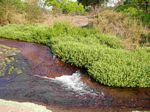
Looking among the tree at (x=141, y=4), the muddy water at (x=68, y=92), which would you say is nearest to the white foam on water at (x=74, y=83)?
the muddy water at (x=68, y=92)

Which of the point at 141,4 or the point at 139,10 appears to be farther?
the point at 141,4

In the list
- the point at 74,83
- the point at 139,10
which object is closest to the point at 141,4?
the point at 139,10

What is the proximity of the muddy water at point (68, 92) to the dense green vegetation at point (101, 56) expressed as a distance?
0.32 m

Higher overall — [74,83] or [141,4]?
[141,4]

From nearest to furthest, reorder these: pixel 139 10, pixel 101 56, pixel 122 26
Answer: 1. pixel 101 56
2. pixel 122 26
3. pixel 139 10

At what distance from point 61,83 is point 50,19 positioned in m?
10.4

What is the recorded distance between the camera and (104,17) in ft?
55.3

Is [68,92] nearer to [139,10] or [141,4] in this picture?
[139,10]

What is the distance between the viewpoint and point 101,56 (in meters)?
11.3

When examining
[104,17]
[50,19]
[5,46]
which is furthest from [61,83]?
[50,19]

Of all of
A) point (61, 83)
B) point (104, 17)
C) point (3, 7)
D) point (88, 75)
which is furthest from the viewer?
point (3, 7)

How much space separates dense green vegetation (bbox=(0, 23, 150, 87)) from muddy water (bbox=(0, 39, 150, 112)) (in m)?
0.32

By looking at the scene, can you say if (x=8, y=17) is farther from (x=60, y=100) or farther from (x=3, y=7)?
(x=60, y=100)

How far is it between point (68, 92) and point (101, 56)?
2470 mm
